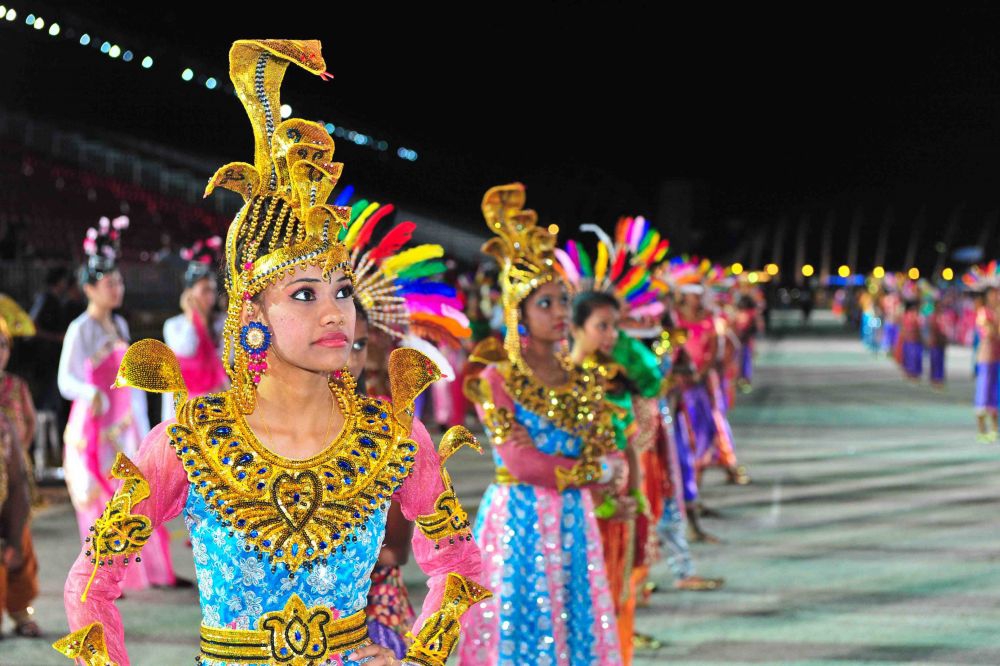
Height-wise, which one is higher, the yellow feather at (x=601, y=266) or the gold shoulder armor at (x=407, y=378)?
the yellow feather at (x=601, y=266)

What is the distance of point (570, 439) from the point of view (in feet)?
17.0

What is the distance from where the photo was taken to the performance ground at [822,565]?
664cm

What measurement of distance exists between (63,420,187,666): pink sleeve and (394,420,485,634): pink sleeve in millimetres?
488

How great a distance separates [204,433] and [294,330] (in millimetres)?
283

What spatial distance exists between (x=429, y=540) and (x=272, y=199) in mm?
815

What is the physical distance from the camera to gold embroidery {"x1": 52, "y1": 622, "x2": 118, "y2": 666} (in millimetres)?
2477

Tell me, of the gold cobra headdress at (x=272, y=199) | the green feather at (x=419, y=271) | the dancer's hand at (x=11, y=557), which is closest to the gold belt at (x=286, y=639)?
the gold cobra headdress at (x=272, y=199)

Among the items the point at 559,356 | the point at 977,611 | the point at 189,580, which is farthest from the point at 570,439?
the point at 189,580

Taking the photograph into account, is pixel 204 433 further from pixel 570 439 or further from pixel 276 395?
pixel 570 439

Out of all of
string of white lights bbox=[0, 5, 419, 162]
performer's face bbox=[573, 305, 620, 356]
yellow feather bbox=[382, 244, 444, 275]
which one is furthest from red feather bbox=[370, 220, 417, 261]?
string of white lights bbox=[0, 5, 419, 162]

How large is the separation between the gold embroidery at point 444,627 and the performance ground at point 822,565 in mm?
3827

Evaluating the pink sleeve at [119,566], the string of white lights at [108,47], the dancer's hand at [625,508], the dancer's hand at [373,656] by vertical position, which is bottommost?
the dancer's hand at [625,508]

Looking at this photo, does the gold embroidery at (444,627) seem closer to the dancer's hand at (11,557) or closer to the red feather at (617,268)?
the red feather at (617,268)

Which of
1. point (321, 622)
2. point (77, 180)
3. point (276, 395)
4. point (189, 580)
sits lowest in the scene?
point (189, 580)
